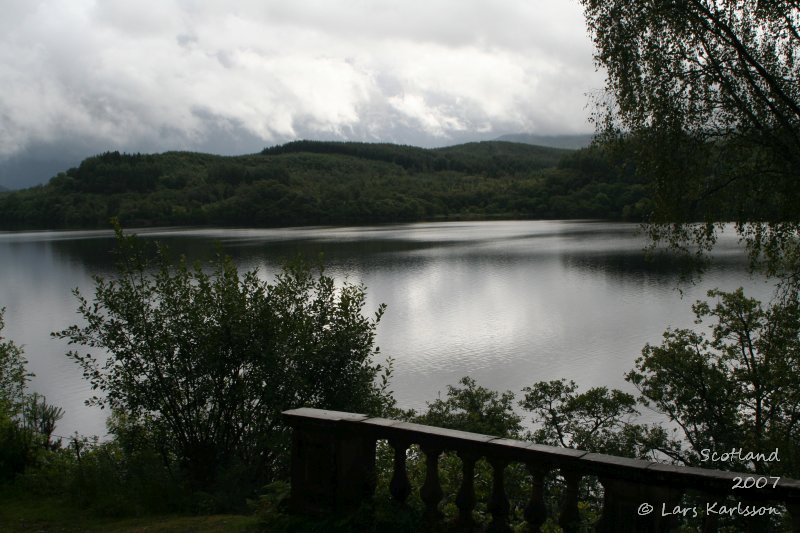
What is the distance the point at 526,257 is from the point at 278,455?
178ft

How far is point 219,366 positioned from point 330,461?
459 cm

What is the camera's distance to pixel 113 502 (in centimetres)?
667

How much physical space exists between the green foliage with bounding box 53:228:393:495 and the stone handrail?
155 inches

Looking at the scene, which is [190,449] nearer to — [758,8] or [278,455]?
[278,455]

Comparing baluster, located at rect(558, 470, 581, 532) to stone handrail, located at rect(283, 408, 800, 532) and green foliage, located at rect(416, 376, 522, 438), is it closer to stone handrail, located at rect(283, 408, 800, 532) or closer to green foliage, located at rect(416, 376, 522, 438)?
stone handrail, located at rect(283, 408, 800, 532)

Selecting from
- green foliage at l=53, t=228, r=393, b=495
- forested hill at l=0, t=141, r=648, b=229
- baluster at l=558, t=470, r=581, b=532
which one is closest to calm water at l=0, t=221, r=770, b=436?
green foliage at l=53, t=228, r=393, b=495

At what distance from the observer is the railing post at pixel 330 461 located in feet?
16.1

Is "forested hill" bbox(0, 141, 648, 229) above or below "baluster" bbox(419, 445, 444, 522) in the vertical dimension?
above

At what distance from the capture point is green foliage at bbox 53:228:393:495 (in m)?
9.09

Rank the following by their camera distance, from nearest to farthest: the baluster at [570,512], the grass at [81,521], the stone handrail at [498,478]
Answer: the stone handrail at [498,478], the baluster at [570,512], the grass at [81,521]

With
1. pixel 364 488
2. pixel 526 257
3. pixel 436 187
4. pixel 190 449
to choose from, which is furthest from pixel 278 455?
pixel 436 187

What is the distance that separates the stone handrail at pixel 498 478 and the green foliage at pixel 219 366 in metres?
3.93

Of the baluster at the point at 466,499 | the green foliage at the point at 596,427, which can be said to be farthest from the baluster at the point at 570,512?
the green foliage at the point at 596,427

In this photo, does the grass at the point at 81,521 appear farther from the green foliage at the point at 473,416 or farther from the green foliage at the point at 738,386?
the green foliage at the point at 738,386
